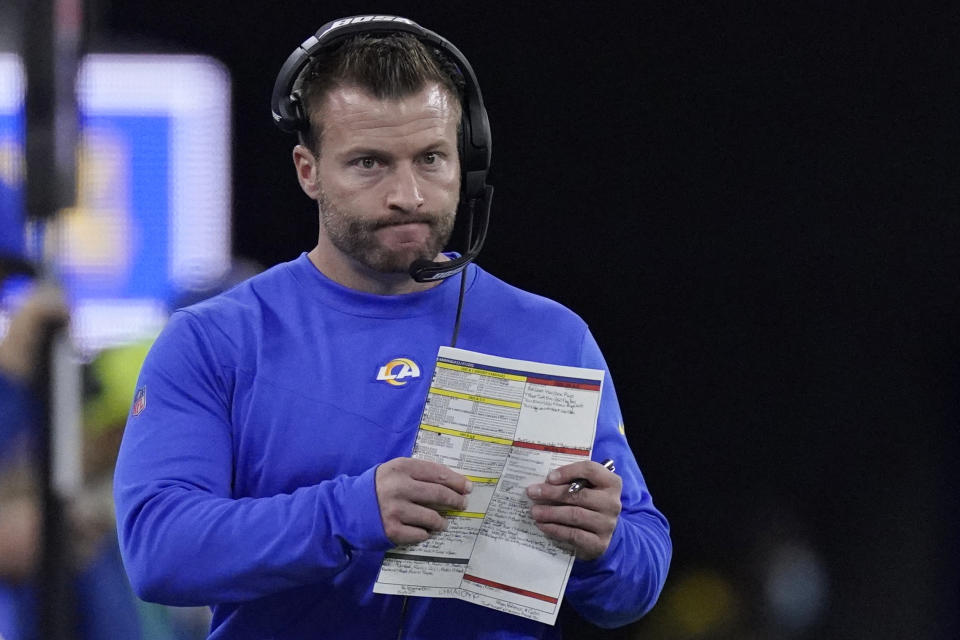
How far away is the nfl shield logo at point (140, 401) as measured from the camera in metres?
1.16

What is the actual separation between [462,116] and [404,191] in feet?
0.56

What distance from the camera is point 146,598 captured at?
1074 mm

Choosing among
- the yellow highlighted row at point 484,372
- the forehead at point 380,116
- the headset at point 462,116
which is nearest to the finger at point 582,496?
the yellow highlighted row at point 484,372

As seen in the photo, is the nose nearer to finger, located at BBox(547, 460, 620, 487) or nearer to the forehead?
the forehead

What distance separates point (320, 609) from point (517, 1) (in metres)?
1.60

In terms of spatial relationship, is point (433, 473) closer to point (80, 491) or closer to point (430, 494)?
point (430, 494)

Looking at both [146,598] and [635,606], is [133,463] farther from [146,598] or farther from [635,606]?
[635,606]

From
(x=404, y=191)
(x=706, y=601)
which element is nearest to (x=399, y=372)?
(x=404, y=191)

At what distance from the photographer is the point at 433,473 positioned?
101 cm

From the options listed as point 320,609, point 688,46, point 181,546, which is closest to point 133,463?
point 181,546

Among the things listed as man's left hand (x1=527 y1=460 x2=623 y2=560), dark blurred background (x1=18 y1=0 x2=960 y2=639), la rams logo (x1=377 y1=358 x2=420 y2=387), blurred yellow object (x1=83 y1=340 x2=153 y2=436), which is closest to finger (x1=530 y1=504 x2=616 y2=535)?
man's left hand (x1=527 y1=460 x2=623 y2=560)

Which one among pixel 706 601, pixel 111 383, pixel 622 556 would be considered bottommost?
pixel 706 601

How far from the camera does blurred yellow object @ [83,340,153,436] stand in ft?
7.39

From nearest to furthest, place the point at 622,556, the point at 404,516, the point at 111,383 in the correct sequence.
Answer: the point at 404,516
the point at 622,556
the point at 111,383
